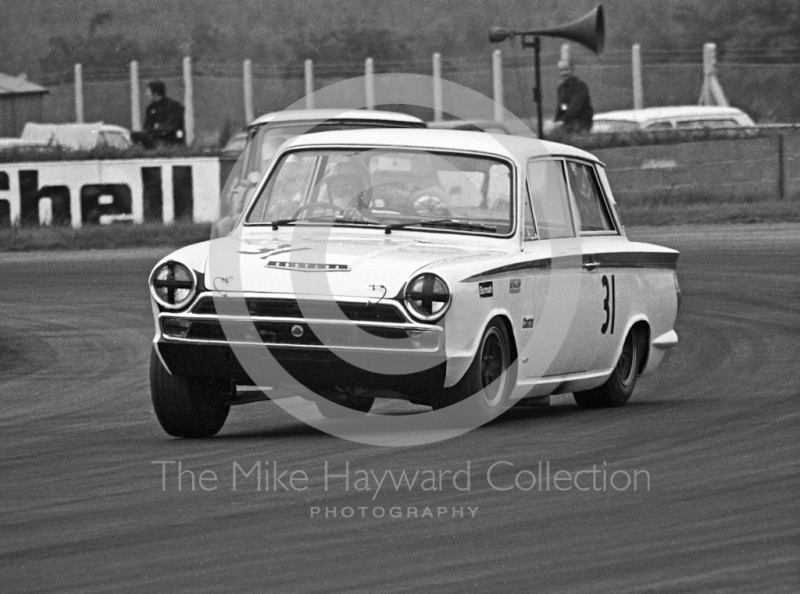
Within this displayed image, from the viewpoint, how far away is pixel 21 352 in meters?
11.2

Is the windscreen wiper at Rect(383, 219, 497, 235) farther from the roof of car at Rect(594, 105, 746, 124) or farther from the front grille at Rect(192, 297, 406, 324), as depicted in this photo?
the roof of car at Rect(594, 105, 746, 124)

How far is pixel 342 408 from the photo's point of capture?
→ 26.5ft

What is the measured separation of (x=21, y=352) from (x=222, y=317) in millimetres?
4711

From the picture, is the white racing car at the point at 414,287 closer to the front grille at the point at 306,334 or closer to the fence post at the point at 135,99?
the front grille at the point at 306,334

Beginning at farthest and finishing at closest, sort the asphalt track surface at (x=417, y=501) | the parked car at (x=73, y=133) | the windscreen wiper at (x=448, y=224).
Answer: the parked car at (x=73, y=133) < the windscreen wiper at (x=448, y=224) < the asphalt track surface at (x=417, y=501)

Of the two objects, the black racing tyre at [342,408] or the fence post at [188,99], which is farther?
the fence post at [188,99]

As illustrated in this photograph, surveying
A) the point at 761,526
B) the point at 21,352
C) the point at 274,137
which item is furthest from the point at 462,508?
the point at 274,137

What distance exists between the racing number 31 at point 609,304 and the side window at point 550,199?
300mm

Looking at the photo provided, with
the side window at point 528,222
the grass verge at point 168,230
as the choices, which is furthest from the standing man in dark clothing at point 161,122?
the side window at point 528,222

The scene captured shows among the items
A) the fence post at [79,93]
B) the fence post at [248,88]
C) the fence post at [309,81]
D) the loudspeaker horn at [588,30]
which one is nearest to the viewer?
the loudspeaker horn at [588,30]

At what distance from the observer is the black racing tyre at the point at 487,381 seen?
6949 mm

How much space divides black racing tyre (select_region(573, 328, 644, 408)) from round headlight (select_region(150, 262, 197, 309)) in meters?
2.42

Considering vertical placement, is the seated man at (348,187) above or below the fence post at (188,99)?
below

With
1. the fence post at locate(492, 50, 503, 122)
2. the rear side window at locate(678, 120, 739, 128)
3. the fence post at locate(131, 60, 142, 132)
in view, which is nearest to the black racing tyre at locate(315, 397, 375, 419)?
the rear side window at locate(678, 120, 739, 128)
